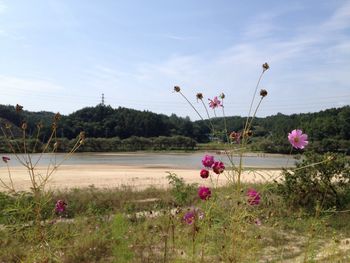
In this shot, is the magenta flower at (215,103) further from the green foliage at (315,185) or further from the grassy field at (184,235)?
the green foliage at (315,185)

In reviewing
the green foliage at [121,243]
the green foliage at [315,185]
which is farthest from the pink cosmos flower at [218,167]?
the green foliage at [315,185]

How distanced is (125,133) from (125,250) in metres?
115

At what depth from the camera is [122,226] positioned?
6047 mm

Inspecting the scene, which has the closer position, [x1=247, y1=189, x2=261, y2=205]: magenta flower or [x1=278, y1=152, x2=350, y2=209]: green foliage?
[x1=247, y1=189, x2=261, y2=205]: magenta flower

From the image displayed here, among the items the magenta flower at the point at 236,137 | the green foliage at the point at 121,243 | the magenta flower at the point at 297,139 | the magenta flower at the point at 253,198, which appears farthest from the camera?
the green foliage at the point at 121,243

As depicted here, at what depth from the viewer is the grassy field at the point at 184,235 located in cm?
267

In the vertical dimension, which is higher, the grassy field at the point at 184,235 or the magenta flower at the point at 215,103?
the magenta flower at the point at 215,103

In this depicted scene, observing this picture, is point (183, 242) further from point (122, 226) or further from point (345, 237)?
point (345, 237)

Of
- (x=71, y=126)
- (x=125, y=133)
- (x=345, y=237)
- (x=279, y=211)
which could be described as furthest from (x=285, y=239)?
Result: (x=125, y=133)

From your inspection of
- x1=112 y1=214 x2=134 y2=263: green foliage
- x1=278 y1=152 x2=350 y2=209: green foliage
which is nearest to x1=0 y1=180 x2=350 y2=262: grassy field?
x1=112 y1=214 x2=134 y2=263: green foliage

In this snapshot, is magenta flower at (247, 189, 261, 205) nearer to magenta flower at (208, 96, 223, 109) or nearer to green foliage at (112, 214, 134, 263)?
magenta flower at (208, 96, 223, 109)

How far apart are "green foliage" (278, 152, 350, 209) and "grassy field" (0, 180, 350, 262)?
293 mm

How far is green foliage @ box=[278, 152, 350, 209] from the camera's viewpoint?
8.62 metres

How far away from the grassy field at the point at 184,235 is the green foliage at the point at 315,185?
29 cm
